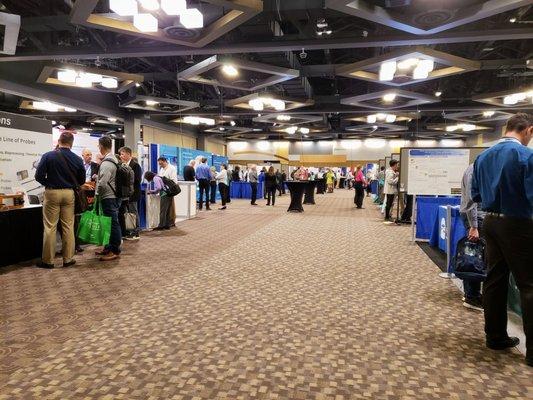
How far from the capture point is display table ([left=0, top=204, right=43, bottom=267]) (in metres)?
4.31

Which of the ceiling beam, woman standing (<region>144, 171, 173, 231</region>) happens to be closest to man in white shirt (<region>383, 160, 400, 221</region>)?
the ceiling beam

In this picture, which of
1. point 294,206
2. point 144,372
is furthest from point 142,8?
point 294,206

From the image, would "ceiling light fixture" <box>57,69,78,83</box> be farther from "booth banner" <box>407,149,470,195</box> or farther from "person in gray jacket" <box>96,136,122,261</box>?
"booth banner" <box>407,149,470,195</box>

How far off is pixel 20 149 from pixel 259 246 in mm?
3579

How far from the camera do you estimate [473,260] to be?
293cm

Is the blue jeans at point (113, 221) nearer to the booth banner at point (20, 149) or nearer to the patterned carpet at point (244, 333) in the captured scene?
the patterned carpet at point (244, 333)

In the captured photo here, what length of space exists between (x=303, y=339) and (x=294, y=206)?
8.80 m

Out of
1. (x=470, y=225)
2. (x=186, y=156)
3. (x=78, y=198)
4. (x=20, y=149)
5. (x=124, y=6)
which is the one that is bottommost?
(x=470, y=225)

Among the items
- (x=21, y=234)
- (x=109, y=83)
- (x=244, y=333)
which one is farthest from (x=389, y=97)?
(x=244, y=333)

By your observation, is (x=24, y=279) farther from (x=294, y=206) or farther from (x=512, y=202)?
(x=294, y=206)

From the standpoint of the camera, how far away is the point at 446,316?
2936mm

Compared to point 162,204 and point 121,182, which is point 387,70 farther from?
point 121,182

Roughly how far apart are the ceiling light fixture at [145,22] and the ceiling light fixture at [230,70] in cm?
266

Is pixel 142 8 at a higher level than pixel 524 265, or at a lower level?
higher
